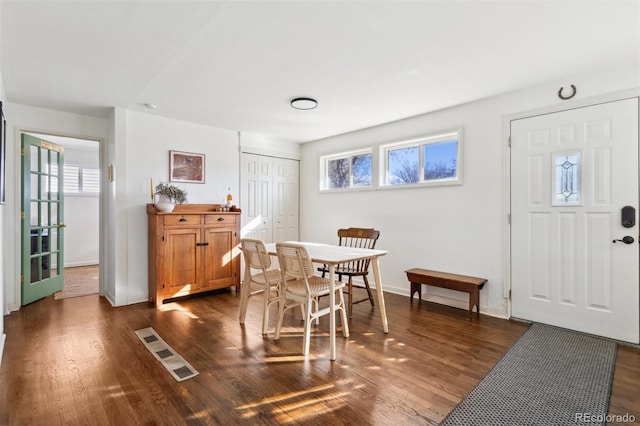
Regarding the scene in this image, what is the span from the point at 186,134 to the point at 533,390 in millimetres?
4588

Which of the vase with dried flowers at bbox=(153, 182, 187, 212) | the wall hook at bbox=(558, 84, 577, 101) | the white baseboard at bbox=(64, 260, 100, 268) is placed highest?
the wall hook at bbox=(558, 84, 577, 101)

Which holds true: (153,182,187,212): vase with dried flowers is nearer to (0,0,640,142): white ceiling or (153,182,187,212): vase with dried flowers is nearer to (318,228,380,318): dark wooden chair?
(0,0,640,142): white ceiling

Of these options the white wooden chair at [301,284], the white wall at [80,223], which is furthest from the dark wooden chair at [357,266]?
the white wall at [80,223]

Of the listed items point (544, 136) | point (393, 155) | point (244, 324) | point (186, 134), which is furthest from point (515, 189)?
point (186, 134)

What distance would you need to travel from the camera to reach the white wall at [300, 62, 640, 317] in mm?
3316

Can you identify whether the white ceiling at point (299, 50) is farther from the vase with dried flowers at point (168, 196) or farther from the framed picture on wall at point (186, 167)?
the vase with dried flowers at point (168, 196)

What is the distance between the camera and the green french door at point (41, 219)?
12.6 feet

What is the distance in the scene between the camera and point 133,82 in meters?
3.07

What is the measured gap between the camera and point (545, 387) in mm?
2094

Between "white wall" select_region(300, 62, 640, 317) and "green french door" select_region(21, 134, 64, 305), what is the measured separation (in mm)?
4192

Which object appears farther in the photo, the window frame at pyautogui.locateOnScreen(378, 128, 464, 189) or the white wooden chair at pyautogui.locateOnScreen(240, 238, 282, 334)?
the window frame at pyautogui.locateOnScreen(378, 128, 464, 189)

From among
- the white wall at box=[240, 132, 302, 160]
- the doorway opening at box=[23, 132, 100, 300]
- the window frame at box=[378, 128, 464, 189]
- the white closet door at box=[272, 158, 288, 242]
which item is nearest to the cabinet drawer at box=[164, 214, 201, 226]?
the white wall at box=[240, 132, 302, 160]

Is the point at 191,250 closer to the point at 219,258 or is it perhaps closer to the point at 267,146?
the point at 219,258

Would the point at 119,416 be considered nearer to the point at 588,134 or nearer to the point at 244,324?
the point at 244,324
